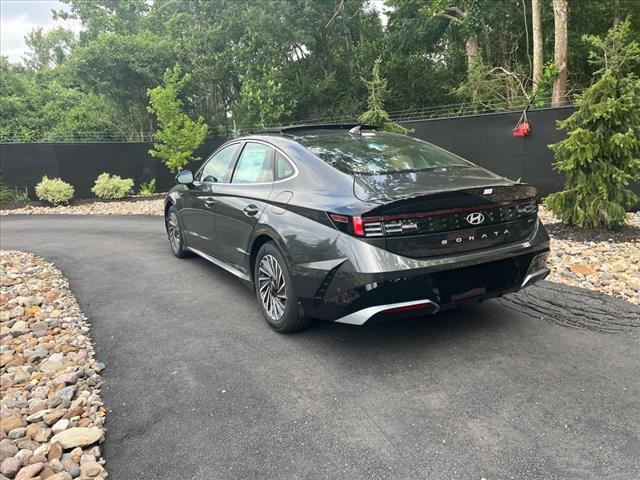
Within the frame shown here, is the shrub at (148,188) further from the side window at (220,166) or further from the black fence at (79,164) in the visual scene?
the side window at (220,166)

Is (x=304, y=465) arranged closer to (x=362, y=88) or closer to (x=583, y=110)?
(x=583, y=110)

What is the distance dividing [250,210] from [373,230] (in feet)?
4.64

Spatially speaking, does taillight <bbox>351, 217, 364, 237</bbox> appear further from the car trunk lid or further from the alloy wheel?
the alloy wheel

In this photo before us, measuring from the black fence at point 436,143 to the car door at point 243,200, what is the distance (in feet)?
22.9

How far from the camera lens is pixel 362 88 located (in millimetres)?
24219

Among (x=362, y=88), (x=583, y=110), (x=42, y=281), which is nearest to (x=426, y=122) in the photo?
(x=583, y=110)

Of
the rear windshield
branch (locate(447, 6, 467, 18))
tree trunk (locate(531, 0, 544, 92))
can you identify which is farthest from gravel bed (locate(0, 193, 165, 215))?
branch (locate(447, 6, 467, 18))

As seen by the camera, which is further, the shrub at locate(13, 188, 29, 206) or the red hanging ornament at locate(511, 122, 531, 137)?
the shrub at locate(13, 188, 29, 206)

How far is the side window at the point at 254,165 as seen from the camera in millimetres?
4043

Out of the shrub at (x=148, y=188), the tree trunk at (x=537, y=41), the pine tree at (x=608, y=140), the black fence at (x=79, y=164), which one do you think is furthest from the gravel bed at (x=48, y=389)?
the tree trunk at (x=537, y=41)

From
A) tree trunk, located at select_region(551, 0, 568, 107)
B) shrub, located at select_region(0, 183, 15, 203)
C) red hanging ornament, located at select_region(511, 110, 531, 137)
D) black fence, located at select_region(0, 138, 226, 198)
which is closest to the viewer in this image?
red hanging ornament, located at select_region(511, 110, 531, 137)

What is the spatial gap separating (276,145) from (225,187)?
Result: 806 millimetres

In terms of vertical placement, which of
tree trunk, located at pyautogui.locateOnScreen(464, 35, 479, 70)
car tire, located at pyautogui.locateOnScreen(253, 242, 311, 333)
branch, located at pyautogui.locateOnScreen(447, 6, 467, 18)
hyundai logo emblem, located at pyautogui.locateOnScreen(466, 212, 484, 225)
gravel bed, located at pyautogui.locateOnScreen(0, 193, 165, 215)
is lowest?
car tire, located at pyautogui.locateOnScreen(253, 242, 311, 333)

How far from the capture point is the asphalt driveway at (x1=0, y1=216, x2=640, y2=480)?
7.34 ft
